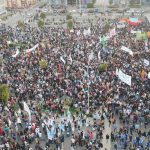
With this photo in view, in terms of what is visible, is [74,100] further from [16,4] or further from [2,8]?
[16,4]

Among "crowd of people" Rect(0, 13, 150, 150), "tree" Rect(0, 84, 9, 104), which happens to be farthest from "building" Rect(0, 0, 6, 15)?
"tree" Rect(0, 84, 9, 104)

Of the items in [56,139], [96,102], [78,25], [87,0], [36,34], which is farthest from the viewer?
[87,0]

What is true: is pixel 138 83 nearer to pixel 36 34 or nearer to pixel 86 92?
pixel 86 92

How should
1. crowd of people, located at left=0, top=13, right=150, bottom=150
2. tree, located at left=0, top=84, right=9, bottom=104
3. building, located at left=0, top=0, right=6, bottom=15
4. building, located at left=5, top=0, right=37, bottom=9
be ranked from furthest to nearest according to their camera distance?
1. building, located at left=5, top=0, right=37, bottom=9
2. building, located at left=0, top=0, right=6, bottom=15
3. tree, located at left=0, top=84, right=9, bottom=104
4. crowd of people, located at left=0, top=13, right=150, bottom=150

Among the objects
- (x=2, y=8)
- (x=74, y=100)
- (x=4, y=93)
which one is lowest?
(x=74, y=100)

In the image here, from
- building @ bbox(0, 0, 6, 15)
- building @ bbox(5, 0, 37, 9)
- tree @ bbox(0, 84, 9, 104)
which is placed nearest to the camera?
tree @ bbox(0, 84, 9, 104)

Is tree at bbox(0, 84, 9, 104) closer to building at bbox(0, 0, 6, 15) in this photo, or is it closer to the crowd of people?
the crowd of people

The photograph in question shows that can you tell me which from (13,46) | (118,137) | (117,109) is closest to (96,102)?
(117,109)

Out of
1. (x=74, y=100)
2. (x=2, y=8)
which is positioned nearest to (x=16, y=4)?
Result: (x=2, y=8)
